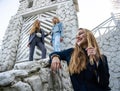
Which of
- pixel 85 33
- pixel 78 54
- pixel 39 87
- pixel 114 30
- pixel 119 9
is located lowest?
pixel 39 87

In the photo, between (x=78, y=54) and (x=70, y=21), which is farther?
(x=70, y=21)

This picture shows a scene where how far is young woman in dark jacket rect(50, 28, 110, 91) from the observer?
158 cm

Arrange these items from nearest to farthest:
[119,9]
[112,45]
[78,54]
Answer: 1. [78,54]
2. [112,45]
3. [119,9]

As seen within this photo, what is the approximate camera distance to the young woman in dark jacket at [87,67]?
1585 millimetres

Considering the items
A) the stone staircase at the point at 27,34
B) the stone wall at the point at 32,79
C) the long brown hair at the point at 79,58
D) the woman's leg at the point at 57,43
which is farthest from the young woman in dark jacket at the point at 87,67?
the stone staircase at the point at 27,34

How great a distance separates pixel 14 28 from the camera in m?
7.70

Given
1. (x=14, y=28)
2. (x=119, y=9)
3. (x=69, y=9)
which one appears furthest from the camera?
(x=119, y=9)

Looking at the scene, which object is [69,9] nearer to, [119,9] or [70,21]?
[70,21]

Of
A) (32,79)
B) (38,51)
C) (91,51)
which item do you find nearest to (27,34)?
(38,51)

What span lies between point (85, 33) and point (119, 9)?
6.87 m

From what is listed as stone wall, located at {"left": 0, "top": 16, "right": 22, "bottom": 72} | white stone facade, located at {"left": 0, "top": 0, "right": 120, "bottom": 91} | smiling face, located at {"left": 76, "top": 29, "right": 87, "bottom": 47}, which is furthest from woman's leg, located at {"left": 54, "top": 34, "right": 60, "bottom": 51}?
smiling face, located at {"left": 76, "top": 29, "right": 87, "bottom": 47}

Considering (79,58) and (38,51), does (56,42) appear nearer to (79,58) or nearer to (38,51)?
(38,51)

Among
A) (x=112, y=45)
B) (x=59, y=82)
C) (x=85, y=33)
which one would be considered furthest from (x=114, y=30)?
(x=85, y=33)

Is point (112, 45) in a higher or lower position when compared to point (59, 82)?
higher
